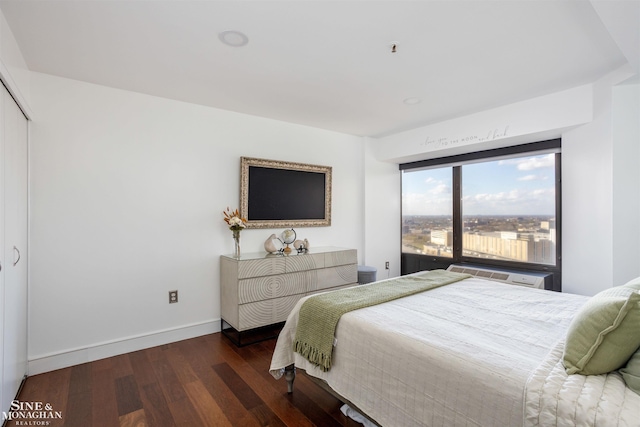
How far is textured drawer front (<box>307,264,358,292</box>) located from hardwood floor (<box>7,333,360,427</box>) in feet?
3.17

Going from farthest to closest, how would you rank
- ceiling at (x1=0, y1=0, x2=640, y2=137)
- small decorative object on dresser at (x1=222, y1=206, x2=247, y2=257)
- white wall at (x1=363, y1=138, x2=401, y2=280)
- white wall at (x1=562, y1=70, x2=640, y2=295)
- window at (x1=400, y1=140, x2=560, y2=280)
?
white wall at (x1=363, y1=138, x2=401, y2=280) → window at (x1=400, y1=140, x2=560, y2=280) → small decorative object on dresser at (x1=222, y1=206, x2=247, y2=257) → white wall at (x1=562, y1=70, x2=640, y2=295) → ceiling at (x1=0, y1=0, x2=640, y2=137)

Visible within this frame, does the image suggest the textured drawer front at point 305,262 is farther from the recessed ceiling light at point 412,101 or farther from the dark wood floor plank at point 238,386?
the recessed ceiling light at point 412,101

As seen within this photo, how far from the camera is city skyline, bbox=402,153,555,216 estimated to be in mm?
3432

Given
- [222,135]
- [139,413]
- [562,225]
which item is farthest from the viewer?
[222,135]

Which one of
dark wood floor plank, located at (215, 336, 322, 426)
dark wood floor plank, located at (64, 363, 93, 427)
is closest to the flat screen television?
dark wood floor plank, located at (215, 336, 322, 426)

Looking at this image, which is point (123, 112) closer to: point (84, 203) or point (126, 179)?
point (126, 179)

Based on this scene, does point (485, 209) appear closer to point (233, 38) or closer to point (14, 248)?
point (233, 38)

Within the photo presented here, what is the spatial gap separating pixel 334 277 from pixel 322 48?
242 cm

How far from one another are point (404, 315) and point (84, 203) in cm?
272

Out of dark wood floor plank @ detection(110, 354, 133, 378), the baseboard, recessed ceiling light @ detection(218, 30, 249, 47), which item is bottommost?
dark wood floor plank @ detection(110, 354, 133, 378)

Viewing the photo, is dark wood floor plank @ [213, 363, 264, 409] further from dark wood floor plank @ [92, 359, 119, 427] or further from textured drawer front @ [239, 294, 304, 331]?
dark wood floor plank @ [92, 359, 119, 427]

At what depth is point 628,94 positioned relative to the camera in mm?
2512

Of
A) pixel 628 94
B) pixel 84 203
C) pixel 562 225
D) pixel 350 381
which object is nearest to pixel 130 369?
pixel 84 203

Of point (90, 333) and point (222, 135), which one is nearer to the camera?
point (90, 333)
